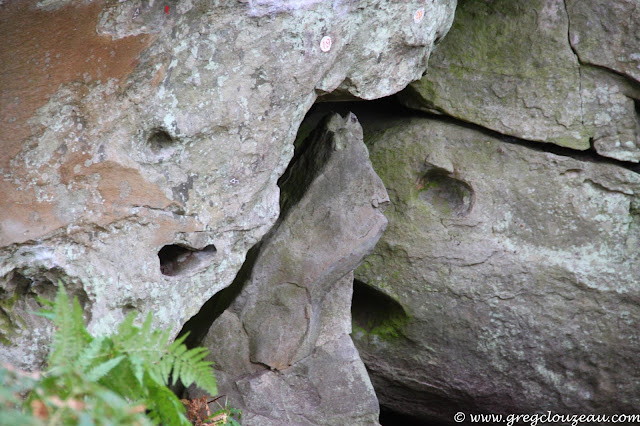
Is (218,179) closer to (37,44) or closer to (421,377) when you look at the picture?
Result: (37,44)

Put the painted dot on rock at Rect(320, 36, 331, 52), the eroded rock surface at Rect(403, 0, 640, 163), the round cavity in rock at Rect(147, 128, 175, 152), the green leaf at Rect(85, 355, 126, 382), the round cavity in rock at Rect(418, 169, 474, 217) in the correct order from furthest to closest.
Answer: the round cavity in rock at Rect(418, 169, 474, 217), the eroded rock surface at Rect(403, 0, 640, 163), the painted dot on rock at Rect(320, 36, 331, 52), the round cavity in rock at Rect(147, 128, 175, 152), the green leaf at Rect(85, 355, 126, 382)

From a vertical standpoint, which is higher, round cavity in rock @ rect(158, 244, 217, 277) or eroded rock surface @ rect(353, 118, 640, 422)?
eroded rock surface @ rect(353, 118, 640, 422)

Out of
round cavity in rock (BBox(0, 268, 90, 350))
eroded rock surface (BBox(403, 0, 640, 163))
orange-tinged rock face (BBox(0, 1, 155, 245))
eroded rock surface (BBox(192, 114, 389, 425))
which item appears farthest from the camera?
eroded rock surface (BBox(403, 0, 640, 163))

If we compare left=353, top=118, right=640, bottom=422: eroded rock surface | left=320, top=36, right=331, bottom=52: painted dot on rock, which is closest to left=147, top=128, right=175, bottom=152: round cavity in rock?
left=320, top=36, right=331, bottom=52: painted dot on rock

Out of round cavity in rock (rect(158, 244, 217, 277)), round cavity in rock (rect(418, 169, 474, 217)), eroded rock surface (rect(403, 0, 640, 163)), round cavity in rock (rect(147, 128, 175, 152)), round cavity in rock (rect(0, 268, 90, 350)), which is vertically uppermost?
eroded rock surface (rect(403, 0, 640, 163))

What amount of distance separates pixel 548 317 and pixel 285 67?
2.14 meters

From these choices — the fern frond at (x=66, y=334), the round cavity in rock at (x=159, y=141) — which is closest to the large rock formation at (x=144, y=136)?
the round cavity in rock at (x=159, y=141)

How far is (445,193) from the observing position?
383 cm

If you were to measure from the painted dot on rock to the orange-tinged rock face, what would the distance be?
664mm

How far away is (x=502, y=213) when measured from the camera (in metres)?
3.72

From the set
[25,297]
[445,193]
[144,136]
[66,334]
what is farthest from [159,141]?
[445,193]

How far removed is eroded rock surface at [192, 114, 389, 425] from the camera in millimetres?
3070

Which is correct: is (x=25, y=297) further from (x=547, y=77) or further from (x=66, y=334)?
(x=547, y=77)

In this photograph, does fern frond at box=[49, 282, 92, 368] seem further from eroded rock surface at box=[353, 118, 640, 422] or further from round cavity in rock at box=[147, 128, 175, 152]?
eroded rock surface at box=[353, 118, 640, 422]
